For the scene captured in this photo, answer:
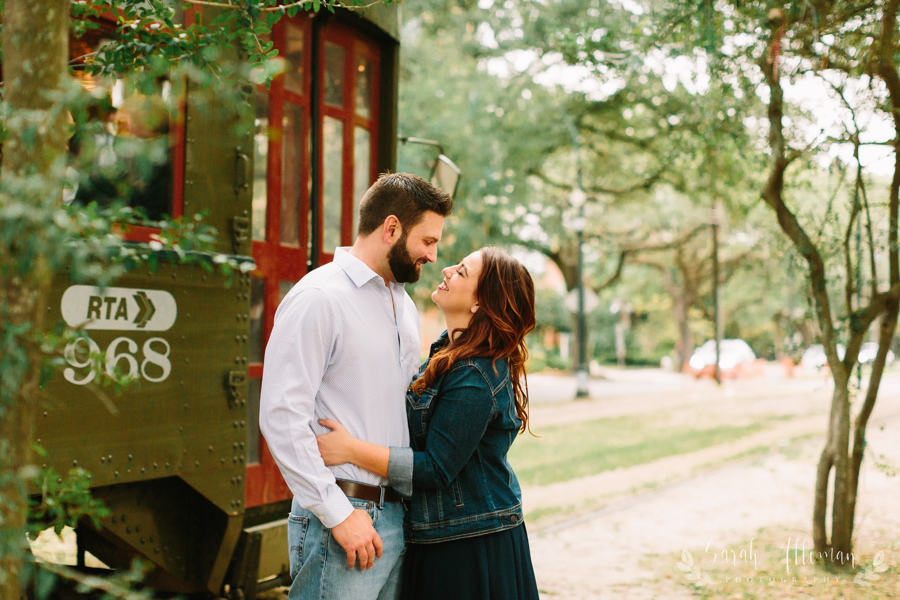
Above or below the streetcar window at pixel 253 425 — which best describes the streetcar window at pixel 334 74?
above

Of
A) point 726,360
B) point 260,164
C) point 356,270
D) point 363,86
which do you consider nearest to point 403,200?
point 356,270

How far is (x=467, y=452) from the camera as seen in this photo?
223cm

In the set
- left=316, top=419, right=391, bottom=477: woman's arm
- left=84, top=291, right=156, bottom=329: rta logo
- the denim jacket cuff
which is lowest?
the denim jacket cuff

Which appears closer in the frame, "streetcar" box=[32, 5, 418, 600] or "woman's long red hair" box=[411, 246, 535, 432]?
"woman's long red hair" box=[411, 246, 535, 432]

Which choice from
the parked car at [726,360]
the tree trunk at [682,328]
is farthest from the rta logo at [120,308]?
the tree trunk at [682,328]

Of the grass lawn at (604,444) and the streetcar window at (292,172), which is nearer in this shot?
the streetcar window at (292,172)

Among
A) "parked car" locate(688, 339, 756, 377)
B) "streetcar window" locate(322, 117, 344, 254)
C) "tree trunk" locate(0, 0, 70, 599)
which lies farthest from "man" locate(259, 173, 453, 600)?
"parked car" locate(688, 339, 756, 377)

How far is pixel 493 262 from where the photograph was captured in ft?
8.00

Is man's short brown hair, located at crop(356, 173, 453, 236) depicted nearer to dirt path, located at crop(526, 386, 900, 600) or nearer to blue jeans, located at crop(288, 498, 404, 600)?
blue jeans, located at crop(288, 498, 404, 600)

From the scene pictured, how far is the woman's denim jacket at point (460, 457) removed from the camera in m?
2.22

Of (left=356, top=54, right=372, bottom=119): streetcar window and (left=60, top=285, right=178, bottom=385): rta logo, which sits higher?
(left=356, top=54, right=372, bottom=119): streetcar window

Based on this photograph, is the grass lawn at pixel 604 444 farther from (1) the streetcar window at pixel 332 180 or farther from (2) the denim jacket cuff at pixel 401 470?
(2) the denim jacket cuff at pixel 401 470

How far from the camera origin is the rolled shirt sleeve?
2.06m

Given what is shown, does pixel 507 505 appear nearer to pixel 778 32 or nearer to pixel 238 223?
pixel 238 223
